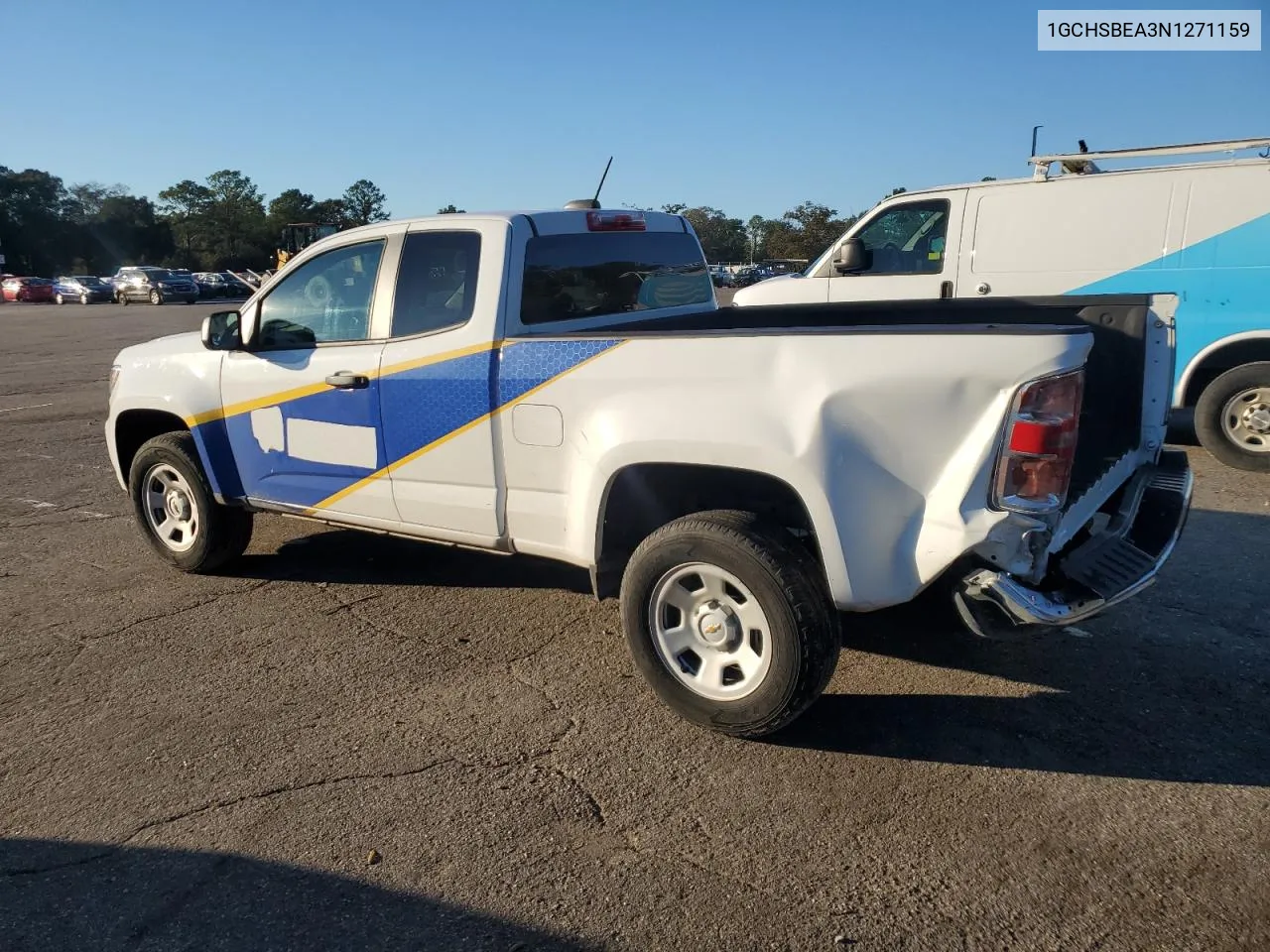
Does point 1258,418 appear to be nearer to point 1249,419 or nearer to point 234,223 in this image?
point 1249,419

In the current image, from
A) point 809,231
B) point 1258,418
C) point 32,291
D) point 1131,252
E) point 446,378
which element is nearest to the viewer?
point 446,378

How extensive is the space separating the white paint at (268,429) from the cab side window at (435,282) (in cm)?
91

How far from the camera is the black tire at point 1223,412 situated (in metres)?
7.24

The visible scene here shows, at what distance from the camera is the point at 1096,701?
3.71 metres

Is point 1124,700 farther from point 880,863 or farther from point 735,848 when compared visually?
point 735,848

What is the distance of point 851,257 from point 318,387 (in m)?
5.58

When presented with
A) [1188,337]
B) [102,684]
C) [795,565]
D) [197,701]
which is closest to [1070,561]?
[795,565]

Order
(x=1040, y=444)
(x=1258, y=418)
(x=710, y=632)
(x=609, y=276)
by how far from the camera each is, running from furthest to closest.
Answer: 1. (x=1258, y=418)
2. (x=609, y=276)
3. (x=710, y=632)
4. (x=1040, y=444)

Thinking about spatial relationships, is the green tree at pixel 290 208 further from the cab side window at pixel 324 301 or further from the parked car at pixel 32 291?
the cab side window at pixel 324 301

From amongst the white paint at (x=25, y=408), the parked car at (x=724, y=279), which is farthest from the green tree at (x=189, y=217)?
the white paint at (x=25, y=408)

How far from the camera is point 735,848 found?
2844 mm

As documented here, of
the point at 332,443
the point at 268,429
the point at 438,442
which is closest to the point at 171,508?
the point at 268,429

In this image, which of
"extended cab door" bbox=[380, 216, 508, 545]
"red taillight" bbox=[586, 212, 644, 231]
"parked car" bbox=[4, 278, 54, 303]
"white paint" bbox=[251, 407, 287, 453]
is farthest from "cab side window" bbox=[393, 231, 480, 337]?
"parked car" bbox=[4, 278, 54, 303]

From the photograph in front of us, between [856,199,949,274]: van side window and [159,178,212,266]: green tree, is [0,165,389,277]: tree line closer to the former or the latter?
[159,178,212,266]: green tree
